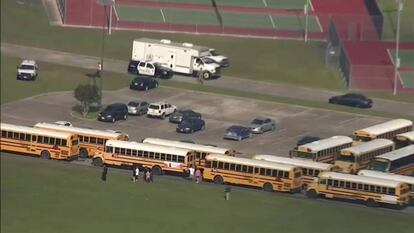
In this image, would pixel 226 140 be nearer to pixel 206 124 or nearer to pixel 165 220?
pixel 206 124

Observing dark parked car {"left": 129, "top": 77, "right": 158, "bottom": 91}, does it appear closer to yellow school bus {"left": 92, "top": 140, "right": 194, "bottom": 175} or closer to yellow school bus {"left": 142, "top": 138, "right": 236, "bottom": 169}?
yellow school bus {"left": 142, "top": 138, "right": 236, "bottom": 169}

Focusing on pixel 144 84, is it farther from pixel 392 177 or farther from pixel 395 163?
pixel 392 177

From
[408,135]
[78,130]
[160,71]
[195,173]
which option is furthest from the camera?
[160,71]

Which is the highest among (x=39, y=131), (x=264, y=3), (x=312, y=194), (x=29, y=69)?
(x=264, y=3)

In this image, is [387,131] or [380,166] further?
[387,131]

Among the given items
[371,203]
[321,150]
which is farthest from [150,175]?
[321,150]

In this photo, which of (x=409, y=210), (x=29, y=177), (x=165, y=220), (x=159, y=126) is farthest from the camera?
(x=159, y=126)

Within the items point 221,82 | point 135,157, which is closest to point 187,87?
point 221,82
